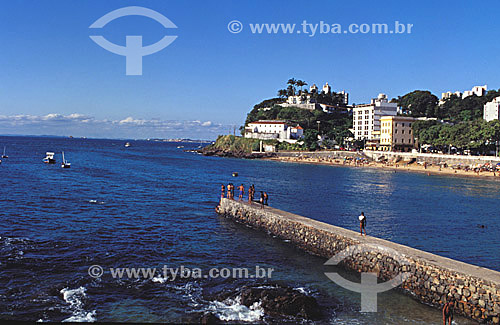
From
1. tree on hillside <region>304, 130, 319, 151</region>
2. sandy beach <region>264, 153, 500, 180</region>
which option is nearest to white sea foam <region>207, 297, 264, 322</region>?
sandy beach <region>264, 153, 500, 180</region>

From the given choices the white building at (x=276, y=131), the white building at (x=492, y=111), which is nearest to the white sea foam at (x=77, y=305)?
the white building at (x=276, y=131)

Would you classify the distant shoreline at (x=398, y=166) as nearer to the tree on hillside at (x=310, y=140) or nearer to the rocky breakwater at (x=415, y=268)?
the tree on hillside at (x=310, y=140)

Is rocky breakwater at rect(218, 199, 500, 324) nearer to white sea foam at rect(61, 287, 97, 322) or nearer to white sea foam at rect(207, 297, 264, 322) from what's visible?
white sea foam at rect(207, 297, 264, 322)

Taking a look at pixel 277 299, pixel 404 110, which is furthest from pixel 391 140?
pixel 277 299

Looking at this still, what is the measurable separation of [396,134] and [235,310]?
119 meters

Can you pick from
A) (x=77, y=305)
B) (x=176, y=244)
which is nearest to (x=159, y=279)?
(x=77, y=305)

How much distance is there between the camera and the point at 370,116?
461 ft

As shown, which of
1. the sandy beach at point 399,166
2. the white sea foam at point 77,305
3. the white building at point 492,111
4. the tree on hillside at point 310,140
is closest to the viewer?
the white sea foam at point 77,305

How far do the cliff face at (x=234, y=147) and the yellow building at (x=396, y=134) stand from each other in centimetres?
3694

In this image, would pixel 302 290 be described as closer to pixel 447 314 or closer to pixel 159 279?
pixel 447 314

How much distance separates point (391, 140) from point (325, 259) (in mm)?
109300

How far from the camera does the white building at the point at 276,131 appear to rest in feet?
491

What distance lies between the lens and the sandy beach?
75.6 metres

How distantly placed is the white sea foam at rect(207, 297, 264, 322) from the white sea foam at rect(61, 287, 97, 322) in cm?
436
